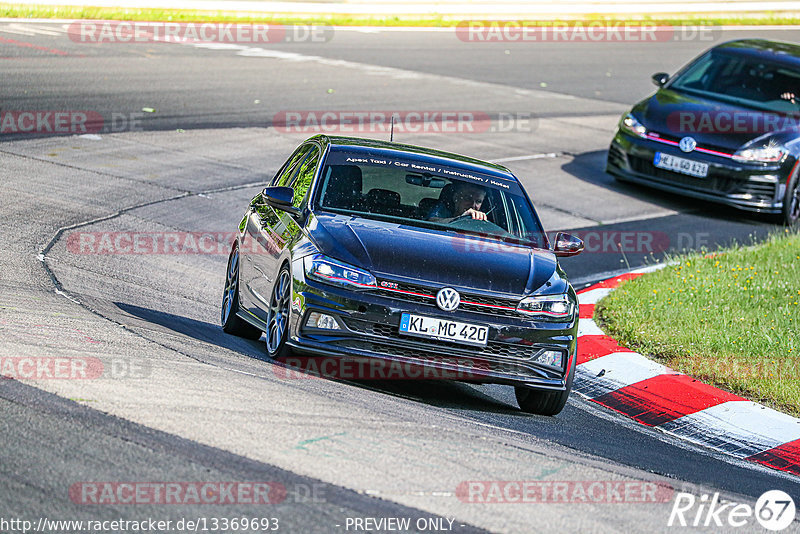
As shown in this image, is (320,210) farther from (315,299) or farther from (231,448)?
(231,448)

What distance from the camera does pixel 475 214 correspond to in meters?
8.62

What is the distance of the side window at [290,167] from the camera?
9422 mm

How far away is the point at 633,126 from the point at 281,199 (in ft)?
29.7

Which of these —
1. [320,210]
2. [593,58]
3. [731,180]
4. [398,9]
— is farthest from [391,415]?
[398,9]

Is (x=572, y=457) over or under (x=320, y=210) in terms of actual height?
under

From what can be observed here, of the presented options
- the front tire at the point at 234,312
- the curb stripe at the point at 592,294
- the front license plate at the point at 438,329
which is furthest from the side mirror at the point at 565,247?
the curb stripe at the point at 592,294

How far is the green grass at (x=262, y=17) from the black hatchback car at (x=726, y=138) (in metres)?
14.1

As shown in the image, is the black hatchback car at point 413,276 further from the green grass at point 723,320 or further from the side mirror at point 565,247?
the green grass at point 723,320

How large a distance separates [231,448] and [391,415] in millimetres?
1300

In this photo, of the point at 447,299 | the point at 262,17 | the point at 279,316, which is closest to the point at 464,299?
the point at 447,299

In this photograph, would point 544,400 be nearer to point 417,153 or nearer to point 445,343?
point 445,343

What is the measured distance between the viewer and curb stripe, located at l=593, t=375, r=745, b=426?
8250 millimetres

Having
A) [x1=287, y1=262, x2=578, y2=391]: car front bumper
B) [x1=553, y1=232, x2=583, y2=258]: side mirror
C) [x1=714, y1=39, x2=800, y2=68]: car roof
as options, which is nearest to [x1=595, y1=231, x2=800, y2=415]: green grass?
[x1=553, y1=232, x2=583, y2=258]: side mirror

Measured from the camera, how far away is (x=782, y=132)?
52.2 feet
